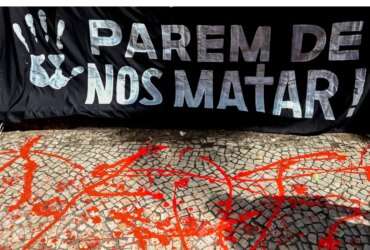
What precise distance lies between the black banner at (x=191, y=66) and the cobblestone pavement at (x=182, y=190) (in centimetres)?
34

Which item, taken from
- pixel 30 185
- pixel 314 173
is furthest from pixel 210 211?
pixel 30 185

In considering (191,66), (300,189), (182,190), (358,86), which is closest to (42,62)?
(191,66)

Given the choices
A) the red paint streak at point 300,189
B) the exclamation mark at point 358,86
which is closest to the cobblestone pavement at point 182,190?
the red paint streak at point 300,189

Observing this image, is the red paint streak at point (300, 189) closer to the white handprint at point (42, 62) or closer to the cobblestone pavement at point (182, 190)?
the cobblestone pavement at point (182, 190)

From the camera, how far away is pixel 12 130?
602cm

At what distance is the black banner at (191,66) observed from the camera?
5238 millimetres

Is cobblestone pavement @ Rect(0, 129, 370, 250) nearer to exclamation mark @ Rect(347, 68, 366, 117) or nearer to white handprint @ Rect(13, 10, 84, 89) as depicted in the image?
exclamation mark @ Rect(347, 68, 366, 117)

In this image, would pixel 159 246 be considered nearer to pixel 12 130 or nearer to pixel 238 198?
pixel 238 198

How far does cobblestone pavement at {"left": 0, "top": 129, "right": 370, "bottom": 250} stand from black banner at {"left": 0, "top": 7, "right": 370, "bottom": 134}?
34cm

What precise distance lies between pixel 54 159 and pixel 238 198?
246 cm

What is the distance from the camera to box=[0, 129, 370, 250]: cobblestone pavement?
401 cm

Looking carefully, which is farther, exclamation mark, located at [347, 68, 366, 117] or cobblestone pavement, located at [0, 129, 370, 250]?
exclamation mark, located at [347, 68, 366, 117]

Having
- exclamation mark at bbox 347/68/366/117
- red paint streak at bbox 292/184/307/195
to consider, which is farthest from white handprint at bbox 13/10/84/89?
exclamation mark at bbox 347/68/366/117

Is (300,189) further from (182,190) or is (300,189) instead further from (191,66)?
(191,66)
